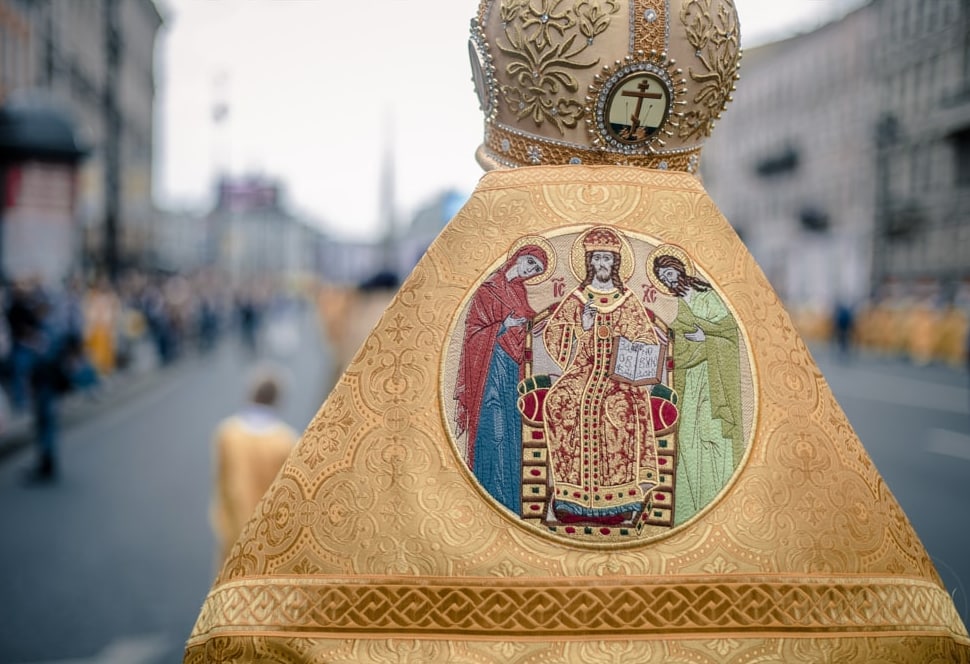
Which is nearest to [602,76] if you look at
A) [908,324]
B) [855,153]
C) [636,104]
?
[636,104]

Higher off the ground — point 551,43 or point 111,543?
point 551,43

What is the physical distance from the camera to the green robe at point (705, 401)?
1812 millimetres

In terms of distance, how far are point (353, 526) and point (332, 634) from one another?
20 cm

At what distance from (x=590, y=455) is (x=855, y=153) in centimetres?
3292

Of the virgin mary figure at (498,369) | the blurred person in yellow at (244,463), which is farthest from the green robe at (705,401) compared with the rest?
the blurred person in yellow at (244,463)

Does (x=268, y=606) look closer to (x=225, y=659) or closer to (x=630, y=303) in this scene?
(x=225, y=659)

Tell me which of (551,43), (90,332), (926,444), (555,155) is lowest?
(926,444)

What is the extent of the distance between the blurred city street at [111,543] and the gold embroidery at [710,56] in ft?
13.4

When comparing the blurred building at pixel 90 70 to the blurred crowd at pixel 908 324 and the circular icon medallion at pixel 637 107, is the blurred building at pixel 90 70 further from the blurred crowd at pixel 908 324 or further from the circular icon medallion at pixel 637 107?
the blurred crowd at pixel 908 324

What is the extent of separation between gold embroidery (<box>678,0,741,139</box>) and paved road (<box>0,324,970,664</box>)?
1.19 m

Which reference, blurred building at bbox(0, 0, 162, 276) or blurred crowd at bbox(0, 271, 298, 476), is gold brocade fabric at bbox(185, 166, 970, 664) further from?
blurred building at bbox(0, 0, 162, 276)

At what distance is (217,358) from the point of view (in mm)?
27375

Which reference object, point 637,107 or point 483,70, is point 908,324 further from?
point 483,70

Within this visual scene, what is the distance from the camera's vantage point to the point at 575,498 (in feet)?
5.85
